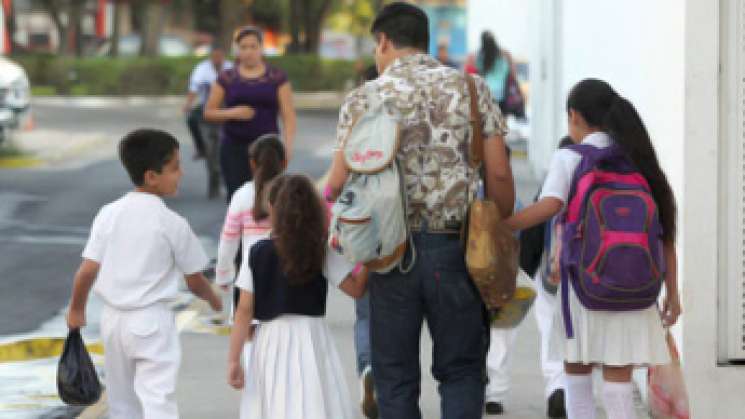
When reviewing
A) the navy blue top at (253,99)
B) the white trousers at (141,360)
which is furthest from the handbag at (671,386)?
the navy blue top at (253,99)

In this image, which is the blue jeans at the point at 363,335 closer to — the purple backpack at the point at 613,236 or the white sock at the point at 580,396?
the white sock at the point at 580,396

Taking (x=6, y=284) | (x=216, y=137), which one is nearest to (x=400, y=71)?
(x=6, y=284)

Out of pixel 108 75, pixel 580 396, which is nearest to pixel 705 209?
pixel 580 396

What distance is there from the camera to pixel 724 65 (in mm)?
6715

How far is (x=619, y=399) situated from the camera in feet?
18.8

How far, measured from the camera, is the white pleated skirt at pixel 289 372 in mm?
5770

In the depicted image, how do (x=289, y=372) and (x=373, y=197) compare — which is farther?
(x=289, y=372)

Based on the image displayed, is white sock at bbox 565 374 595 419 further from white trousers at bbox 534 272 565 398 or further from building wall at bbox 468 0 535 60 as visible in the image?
building wall at bbox 468 0 535 60

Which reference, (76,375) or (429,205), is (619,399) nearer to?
(429,205)

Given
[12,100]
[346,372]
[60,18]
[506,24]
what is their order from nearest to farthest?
[346,372] → [12,100] → [506,24] → [60,18]

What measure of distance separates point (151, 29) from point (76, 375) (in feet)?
151

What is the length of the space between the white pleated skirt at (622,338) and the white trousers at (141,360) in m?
1.60

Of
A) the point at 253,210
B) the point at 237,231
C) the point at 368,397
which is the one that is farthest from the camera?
the point at 237,231

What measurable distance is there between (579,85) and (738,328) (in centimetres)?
165
